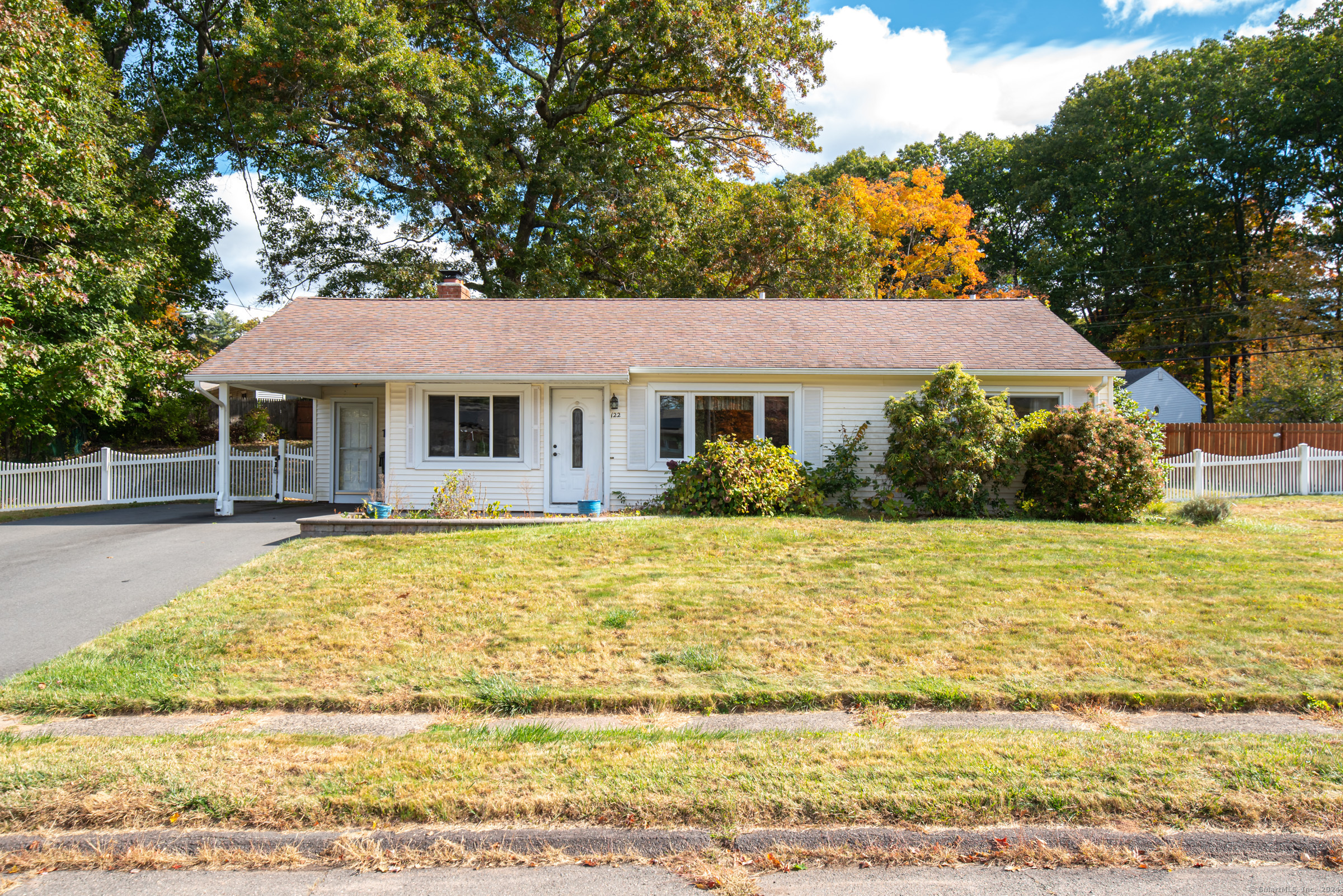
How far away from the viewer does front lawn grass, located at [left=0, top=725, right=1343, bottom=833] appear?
3453mm

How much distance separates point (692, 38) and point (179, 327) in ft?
58.7

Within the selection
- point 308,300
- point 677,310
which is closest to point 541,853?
point 677,310

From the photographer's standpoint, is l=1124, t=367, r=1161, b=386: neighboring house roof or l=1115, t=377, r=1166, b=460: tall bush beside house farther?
l=1124, t=367, r=1161, b=386: neighboring house roof

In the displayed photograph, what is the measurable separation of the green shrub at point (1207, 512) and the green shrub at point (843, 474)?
17.0 feet

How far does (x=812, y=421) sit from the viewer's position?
45.0 ft

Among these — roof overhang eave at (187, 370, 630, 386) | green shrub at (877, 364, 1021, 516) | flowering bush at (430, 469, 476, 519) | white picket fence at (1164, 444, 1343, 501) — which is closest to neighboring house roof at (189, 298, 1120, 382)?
roof overhang eave at (187, 370, 630, 386)

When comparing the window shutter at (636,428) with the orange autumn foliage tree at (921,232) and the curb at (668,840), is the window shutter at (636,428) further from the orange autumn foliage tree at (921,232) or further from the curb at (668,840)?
the orange autumn foliage tree at (921,232)

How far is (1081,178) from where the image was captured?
124ft

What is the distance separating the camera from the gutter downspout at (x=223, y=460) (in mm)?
13792

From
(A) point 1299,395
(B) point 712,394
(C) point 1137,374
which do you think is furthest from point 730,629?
(C) point 1137,374

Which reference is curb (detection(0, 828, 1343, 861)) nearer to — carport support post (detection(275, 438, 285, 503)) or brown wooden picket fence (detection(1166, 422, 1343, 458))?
carport support post (detection(275, 438, 285, 503))

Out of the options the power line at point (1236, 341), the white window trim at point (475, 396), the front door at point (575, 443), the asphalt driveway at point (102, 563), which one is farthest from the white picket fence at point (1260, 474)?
the asphalt driveway at point (102, 563)

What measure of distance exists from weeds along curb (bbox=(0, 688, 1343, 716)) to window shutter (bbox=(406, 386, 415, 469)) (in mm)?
8669

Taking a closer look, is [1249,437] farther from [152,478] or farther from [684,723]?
[152,478]
